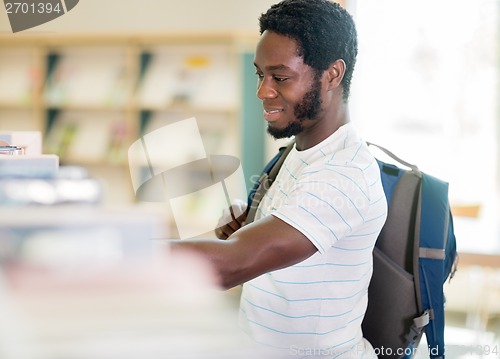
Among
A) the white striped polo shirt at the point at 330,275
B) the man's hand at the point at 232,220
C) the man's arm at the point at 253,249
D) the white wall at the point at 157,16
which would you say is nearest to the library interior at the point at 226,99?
the white wall at the point at 157,16

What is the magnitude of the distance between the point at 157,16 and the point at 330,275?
3.43 metres

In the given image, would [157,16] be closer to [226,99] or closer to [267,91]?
[226,99]

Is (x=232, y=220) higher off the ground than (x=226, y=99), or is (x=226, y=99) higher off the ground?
(x=232, y=220)

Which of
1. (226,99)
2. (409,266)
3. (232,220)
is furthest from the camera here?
(226,99)

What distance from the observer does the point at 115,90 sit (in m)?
4.54

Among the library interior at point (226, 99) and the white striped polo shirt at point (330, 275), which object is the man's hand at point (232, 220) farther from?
the library interior at point (226, 99)

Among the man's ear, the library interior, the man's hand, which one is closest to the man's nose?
the man's ear

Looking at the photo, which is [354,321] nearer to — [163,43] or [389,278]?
[389,278]

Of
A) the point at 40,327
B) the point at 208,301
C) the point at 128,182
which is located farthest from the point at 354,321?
the point at 128,182

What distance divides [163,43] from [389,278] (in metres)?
3.31

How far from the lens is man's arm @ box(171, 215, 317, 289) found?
3.03ft

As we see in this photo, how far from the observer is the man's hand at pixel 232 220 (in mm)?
1505

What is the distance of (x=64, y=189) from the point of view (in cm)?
60

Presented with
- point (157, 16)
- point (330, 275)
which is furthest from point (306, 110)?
point (157, 16)
